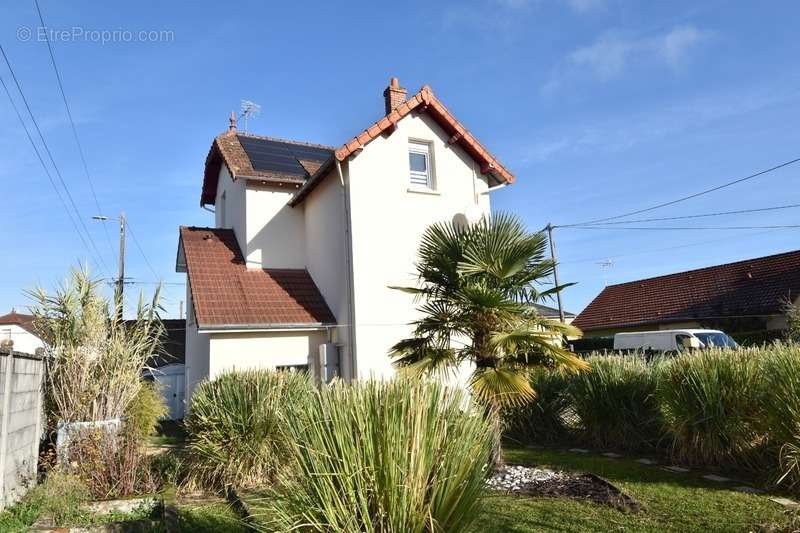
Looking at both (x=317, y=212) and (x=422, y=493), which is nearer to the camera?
(x=422, y=493)

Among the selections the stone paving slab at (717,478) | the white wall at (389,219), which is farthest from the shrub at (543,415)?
A: the stone paving slab at (717,478)

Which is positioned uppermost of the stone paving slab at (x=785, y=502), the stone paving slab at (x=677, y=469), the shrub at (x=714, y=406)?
the shrub at (x=714, y=406)

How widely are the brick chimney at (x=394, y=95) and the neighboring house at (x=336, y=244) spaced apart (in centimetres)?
4

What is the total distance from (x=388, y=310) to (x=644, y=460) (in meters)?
6.85

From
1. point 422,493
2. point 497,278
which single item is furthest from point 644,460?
point 422,493

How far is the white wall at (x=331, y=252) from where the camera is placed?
14.1 meters

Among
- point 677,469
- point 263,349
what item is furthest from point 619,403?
point 263,349

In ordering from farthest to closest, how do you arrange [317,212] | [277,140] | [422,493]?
[277,140], [317,212], [422,493]

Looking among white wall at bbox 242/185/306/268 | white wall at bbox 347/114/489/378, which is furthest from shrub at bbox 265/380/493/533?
white wall at bbox 242/185/306/268

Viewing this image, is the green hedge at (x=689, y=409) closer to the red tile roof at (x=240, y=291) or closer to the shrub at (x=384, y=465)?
the shrub at (x=384, y=465)

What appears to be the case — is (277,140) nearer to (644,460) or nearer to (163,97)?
(163,97)

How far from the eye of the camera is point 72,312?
30.2ft

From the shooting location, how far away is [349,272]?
1380cm

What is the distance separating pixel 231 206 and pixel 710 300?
22.9 m
